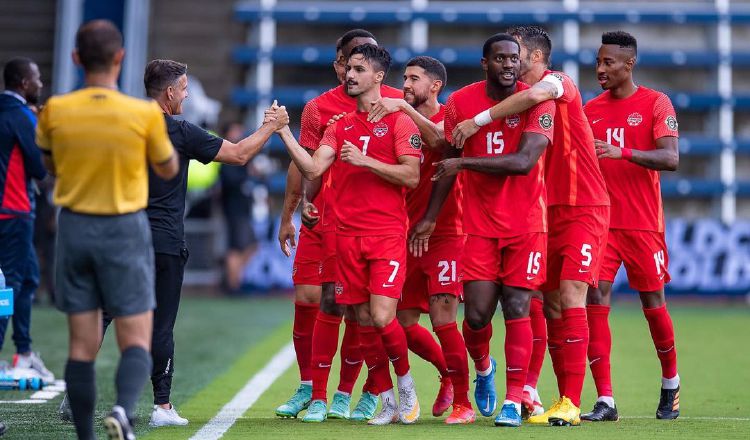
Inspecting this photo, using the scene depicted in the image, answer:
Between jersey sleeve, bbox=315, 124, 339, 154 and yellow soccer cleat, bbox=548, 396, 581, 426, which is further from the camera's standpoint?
jersey sleeve, bbox=315, 124, 339, 154

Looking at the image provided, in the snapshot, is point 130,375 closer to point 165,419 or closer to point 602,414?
point 165,419

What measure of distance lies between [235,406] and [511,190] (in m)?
2.63

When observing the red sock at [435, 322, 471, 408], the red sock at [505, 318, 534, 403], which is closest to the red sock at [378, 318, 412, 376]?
the red sock at [435, 322, 471, 408]

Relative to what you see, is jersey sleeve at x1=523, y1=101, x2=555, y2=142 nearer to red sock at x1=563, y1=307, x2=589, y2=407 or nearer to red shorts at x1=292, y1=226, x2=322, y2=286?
red sock at x1=563, y1=307, x2=589, y2=407

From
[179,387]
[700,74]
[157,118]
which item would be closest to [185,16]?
[700,74]

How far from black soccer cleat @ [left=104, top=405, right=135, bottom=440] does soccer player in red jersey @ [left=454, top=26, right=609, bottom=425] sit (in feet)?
9.43

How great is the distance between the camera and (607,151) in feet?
27.9

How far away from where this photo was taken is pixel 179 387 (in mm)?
10570

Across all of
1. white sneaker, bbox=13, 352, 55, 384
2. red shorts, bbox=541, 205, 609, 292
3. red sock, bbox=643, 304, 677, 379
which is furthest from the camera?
white sneaker, bbox=13, 352, 55, 384

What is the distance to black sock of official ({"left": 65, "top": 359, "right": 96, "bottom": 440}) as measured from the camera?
657 cm

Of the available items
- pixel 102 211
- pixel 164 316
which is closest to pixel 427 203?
pixel 164 316

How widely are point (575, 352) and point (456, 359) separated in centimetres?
81

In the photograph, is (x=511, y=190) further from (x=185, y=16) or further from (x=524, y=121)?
(x=185, y=16)

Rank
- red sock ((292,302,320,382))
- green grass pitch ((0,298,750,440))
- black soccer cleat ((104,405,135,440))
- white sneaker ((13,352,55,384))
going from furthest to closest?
white sneaker ((13,352,55,384)), red sock ((292,302,320,382)), green grass pitch ((0,298,750,440)), black soccer cleat ((104,405,135,440))
